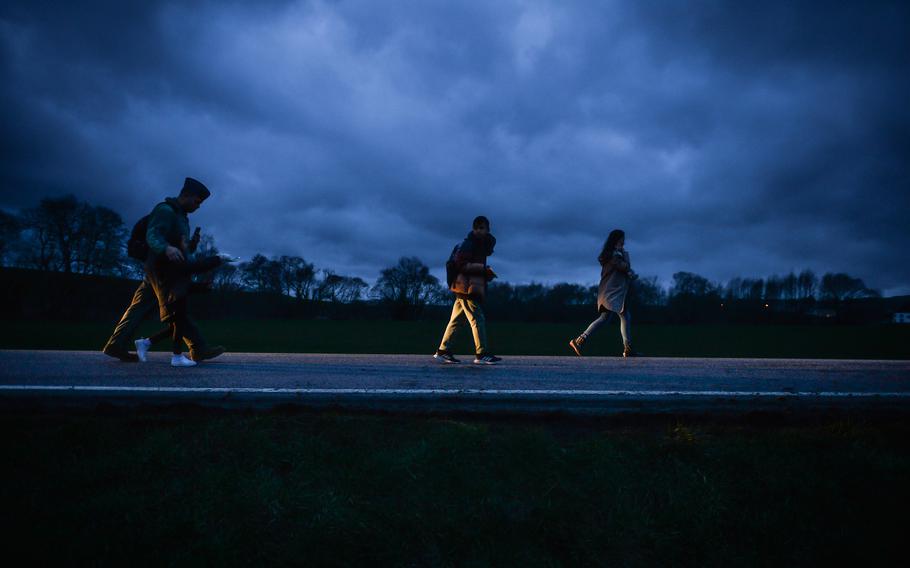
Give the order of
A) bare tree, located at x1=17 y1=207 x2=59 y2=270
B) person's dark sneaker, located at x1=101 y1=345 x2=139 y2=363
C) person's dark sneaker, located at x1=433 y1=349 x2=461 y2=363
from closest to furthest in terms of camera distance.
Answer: person's dark sneaker, located at x1=101 y1=345 x2=139 y2=363
person's dark sneaker, located at x1=433 y1=349 x2=461 y2=363
bare tree, located at x1=17 y1=207 x2=59 y2=270

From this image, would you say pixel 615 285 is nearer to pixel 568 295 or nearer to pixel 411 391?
pixel 411 391

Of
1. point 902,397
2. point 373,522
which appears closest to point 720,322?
point 902,397

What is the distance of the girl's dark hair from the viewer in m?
7.44

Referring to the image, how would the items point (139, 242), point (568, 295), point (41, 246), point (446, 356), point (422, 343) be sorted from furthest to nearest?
point (568, 295) → point (41, 246) → point (422, 343) → point (446, 356) → point (139, 242)

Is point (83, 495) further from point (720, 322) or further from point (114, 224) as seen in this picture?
point (720, 322)

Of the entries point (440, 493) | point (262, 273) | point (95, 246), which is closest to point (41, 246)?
point (95, 246)

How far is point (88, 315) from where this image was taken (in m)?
31.8

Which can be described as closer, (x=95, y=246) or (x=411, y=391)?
(x=411, y=391)

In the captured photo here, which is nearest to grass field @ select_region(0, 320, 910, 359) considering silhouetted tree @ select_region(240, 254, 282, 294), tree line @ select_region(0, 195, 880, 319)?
tree line @ select_region(0, 195, 880, 319)

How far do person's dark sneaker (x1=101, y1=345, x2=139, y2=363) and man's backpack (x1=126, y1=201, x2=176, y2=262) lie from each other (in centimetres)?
108

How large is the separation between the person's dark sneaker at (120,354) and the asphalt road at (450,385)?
0.28ft

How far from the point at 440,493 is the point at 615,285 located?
225 inches

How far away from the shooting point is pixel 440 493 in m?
2.34

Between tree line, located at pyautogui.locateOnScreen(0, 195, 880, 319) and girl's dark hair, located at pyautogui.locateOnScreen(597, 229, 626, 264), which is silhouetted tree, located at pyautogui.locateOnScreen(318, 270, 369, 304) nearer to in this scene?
tree line, located at pyautogui.locateOnScreen(0, 195, 880, 319)
